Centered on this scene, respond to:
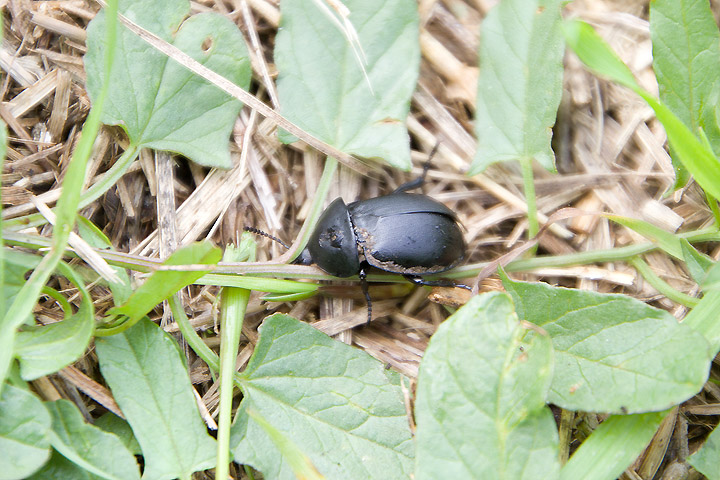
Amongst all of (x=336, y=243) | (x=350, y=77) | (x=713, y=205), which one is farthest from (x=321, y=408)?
(x=713, y=205)

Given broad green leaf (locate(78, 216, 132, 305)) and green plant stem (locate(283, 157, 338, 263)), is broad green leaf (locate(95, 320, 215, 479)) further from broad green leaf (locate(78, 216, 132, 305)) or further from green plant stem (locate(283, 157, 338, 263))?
green plant stem (locate(283, 157, 338, 263))

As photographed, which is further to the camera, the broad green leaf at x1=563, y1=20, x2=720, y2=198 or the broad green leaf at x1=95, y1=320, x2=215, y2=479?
the broad green leaf at x1=95, y1=320, x2=215, y2=479

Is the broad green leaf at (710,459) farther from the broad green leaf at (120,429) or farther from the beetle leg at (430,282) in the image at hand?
the broad green leaf at (120,429)

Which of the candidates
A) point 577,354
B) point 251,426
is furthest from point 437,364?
point 251,426

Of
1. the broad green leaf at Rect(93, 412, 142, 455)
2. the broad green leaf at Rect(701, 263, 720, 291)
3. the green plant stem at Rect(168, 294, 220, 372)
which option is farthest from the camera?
the green plant stem at Rect(168, 294, 220, 372)

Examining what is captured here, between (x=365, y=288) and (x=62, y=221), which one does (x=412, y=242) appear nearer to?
(x=365, y=288)

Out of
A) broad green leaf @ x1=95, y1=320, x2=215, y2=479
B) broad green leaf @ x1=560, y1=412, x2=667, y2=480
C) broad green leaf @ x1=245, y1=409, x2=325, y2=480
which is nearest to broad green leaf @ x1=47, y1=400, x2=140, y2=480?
broad green leaf @ x1=95, y1=320, x2=215, y2=479

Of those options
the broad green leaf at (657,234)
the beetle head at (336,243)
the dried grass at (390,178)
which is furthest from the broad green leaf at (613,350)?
the beetle head at (336,243)
